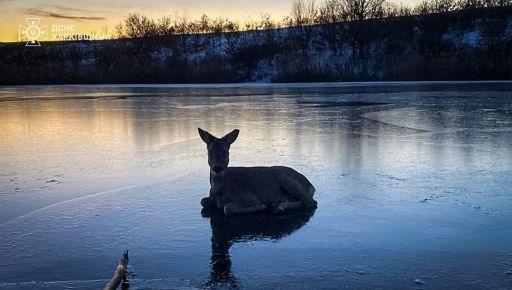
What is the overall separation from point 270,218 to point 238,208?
363mm

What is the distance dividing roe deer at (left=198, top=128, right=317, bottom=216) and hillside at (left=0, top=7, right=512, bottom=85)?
1267 inches

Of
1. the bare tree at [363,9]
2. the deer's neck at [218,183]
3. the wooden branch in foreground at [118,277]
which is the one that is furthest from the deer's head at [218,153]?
the bare tree at [363,9]

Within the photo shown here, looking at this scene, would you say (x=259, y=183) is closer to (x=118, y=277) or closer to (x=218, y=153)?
(x=218, y=153)

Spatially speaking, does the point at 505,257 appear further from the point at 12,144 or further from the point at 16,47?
the point at 16,47

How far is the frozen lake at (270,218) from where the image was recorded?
171 inches

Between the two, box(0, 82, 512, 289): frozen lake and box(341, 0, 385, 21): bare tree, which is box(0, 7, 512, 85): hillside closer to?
box(341, 0, 385, 21): bare tree

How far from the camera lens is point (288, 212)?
613cm

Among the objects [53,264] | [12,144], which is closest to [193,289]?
[53,264]

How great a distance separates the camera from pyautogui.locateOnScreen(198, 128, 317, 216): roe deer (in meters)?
6.00

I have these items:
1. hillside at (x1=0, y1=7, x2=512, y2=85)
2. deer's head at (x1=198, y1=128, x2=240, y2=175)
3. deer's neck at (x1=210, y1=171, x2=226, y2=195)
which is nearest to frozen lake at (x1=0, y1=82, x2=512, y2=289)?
deer's neck at (x1=210, y1=171, x2=226, y2=195)

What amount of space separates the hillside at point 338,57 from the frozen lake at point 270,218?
26.2 meters

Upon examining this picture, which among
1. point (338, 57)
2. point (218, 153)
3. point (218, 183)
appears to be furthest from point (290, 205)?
point (338, 57)

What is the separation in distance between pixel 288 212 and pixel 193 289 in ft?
7.51

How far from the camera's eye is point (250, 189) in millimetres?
6188
